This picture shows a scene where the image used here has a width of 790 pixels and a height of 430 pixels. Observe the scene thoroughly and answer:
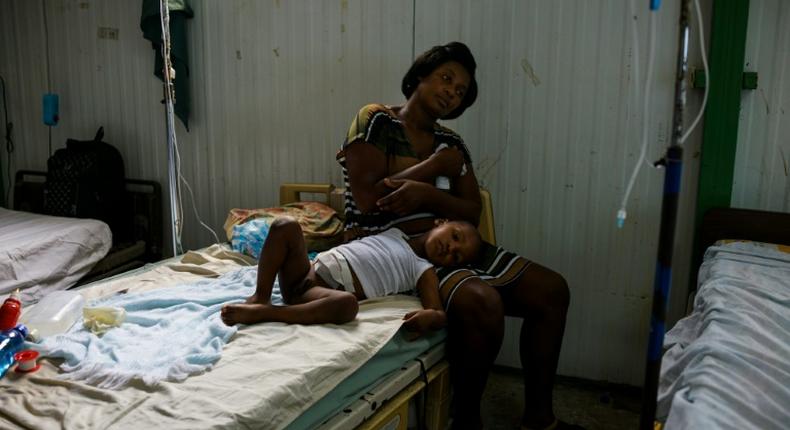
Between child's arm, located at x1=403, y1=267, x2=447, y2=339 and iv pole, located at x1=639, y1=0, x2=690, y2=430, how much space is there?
90 centimetres

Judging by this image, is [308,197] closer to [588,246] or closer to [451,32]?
[451,32]

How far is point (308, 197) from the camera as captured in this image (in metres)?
3.08

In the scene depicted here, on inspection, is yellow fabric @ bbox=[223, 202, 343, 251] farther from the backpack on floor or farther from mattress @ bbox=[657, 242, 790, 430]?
mattress @ bbox=[657, 242, 790, 430]

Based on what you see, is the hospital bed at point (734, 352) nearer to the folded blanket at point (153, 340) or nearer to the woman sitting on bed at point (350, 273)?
the woman sitting on bed at point (350, 273)

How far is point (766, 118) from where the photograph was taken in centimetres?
228

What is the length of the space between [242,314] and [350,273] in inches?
15.2

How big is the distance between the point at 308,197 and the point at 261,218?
435 millimetres

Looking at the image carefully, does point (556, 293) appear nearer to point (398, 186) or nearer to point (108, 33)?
point (398, 186)

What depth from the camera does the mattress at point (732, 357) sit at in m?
0.90

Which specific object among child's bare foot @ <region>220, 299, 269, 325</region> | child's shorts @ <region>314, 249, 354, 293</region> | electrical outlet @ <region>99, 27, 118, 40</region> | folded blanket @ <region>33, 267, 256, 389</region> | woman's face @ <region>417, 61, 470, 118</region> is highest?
electrical outlet @ <region>99, 27, 118, 40</region>

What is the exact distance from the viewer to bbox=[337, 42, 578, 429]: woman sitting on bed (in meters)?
1.83

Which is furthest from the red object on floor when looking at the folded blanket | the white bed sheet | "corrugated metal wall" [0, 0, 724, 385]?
"corrugated metal wall" [0, 0, 724, 385]

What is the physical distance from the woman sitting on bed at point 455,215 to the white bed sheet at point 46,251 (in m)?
1.67

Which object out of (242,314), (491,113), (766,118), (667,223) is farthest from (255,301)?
(766,118)
